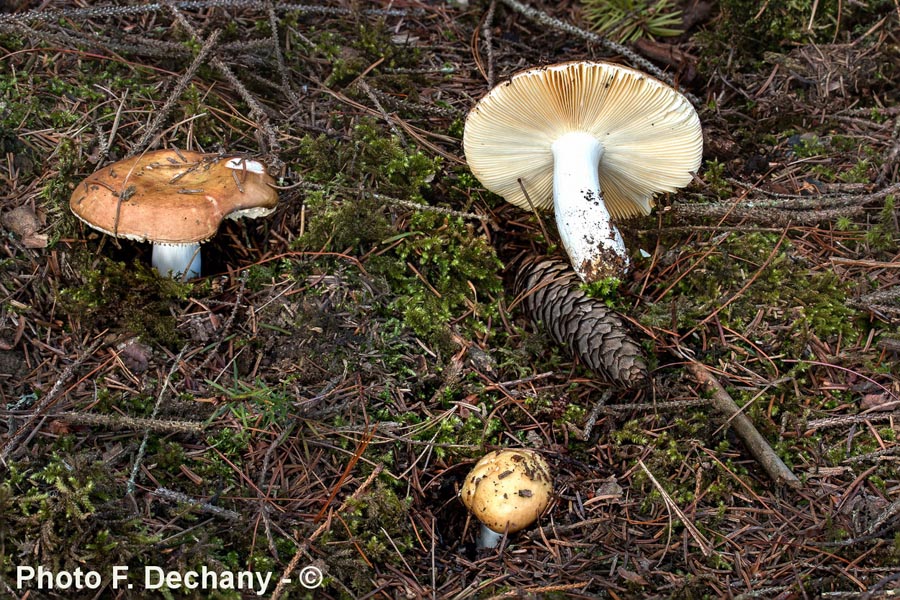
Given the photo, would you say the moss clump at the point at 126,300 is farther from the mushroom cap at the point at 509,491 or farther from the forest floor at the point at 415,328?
the mushroom cap at the point at 509,491

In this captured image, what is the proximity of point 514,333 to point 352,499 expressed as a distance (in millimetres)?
1111

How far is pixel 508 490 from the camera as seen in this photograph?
2320 mm

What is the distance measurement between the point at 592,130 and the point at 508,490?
5.64 ft

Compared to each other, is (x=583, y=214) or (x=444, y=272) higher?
(x=583, y=214)

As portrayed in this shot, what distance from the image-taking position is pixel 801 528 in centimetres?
241

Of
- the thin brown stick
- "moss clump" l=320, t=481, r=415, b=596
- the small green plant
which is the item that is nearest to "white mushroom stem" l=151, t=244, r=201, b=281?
"moss clump" l=320, t=481, r=415, b=596

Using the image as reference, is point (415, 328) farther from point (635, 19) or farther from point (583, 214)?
point (635, 19)

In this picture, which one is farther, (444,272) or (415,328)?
(444,272)

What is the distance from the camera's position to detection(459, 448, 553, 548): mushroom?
232cm

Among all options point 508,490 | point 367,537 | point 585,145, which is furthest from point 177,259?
point 585,145

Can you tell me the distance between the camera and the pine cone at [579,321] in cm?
272

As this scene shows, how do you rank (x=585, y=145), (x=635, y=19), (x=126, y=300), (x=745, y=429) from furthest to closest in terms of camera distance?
1. (x=635, y=19)
2. (x=585, y=145)
3. (x=126, y=300)
4. (x=745, y=429)

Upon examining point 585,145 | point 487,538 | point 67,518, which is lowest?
point 487,538

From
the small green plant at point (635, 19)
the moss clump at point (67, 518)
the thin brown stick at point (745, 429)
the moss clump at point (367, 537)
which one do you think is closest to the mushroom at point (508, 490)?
the moss clump at point (367, 537)
